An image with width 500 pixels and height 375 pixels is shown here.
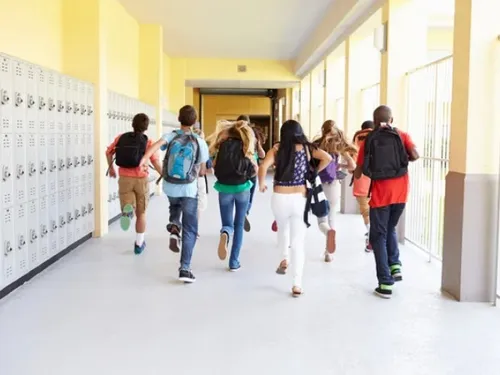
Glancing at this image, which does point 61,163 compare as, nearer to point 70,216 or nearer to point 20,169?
point 70,216

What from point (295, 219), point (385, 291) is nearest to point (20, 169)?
point (295, 219)

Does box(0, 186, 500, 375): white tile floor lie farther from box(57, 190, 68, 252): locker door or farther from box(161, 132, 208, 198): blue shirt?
box(161, 132, 208, 198): blue shirt

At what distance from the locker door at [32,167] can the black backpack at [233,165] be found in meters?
1.58

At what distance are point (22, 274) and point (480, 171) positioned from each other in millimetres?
3787

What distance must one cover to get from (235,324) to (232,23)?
8682mm

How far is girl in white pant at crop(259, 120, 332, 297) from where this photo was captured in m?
4.65

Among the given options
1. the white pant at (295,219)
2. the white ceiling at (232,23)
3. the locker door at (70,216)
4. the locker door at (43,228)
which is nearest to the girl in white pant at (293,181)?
the white pant at (295,219)

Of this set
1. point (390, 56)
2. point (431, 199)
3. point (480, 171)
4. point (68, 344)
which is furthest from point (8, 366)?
point (390, 56)

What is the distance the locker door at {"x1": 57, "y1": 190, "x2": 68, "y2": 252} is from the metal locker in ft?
0.18

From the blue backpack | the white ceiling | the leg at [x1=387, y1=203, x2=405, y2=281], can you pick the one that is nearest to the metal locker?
the blue backpack

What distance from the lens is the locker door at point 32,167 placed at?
4.90 meters

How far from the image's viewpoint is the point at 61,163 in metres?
5.80

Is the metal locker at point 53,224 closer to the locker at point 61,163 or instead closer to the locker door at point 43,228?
the locker door at point 43,228

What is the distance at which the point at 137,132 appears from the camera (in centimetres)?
603
